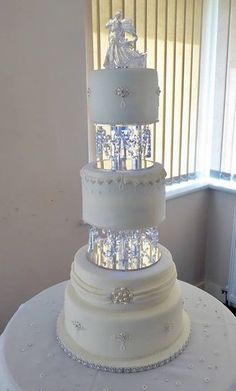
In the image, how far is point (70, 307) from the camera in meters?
1.19

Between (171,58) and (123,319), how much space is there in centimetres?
166

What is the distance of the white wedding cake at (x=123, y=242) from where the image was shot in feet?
3.46

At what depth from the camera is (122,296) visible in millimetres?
1104

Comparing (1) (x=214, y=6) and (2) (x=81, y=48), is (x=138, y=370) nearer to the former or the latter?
(2) (x=81, y=48)

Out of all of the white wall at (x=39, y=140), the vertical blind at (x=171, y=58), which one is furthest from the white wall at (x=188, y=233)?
the white wall at (x=39, y=140)

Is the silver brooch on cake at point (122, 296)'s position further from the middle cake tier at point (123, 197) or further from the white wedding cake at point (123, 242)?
the middle cake tier at point (123, 197)

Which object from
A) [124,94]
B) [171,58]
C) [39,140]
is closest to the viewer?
[124,94]

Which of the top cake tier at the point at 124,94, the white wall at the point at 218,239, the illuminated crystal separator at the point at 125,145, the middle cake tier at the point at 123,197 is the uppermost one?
the top cake tier at the point at 124,94

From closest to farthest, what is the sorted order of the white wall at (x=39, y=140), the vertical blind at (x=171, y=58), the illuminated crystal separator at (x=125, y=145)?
the illuminated crystal separator at (x=125, y=145), the white wall at (x=39, y=140), the vertical blind at (x=171, y=58)

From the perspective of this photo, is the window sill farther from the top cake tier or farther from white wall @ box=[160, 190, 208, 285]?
the top cake tier

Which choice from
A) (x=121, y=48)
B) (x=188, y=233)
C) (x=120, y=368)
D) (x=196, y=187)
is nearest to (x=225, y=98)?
(x=196, y=187)

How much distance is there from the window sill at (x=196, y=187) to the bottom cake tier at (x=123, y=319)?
4.09ft

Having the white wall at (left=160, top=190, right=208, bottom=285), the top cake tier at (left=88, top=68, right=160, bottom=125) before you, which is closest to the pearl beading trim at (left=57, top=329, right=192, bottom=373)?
the top cake tier at (left=88, top=68, right=160, bottom=125)

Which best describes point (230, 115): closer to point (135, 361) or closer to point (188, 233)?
point (188, 233)
